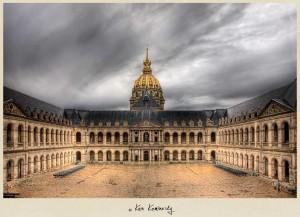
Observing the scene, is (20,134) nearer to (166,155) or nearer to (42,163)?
(42,163)

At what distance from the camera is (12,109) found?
43.4 metres

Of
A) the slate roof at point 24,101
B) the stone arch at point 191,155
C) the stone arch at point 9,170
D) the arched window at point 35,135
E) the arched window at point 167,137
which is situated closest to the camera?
the stone arch at point 9,170

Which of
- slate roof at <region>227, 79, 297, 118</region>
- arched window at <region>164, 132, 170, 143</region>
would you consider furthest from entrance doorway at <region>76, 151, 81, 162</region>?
slate roof at <region>227, 79, 297, 118</region>

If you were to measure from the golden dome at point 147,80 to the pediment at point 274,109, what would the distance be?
73674mm

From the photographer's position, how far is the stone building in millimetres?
42188

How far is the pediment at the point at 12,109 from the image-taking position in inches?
1612

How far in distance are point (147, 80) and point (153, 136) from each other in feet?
145

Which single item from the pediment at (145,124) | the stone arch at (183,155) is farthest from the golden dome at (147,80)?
the stone arch at (183,155)

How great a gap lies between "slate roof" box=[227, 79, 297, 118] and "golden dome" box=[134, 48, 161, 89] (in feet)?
149

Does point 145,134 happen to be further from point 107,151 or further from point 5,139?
point 5,139

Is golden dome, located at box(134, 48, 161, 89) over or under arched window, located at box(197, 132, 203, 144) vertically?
over

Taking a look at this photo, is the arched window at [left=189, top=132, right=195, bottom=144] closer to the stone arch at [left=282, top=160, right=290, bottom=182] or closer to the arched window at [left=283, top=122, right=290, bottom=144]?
the stone arch at [left=282, top=160, right=290, bottom=182]

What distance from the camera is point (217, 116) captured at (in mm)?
81688

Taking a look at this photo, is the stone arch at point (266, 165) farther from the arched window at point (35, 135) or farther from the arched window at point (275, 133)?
the arched window at point (35, 135)
